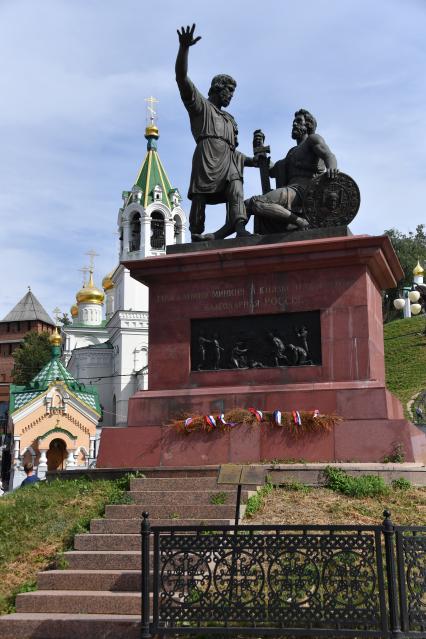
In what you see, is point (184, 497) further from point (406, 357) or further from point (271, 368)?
point (406, 357)

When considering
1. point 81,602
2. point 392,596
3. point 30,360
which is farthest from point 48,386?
point 392,596

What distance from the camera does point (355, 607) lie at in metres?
5.95

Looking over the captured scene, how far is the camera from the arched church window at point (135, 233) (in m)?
68.8

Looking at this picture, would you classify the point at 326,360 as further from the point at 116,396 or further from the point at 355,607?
the point at 116,396

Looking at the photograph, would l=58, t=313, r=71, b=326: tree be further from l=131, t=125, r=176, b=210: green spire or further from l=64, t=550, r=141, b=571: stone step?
l=64, t=550, r=141, b=571: stone step

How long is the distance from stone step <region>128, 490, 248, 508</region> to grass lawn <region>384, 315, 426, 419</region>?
24535mm

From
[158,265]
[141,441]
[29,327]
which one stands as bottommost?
[141,441]

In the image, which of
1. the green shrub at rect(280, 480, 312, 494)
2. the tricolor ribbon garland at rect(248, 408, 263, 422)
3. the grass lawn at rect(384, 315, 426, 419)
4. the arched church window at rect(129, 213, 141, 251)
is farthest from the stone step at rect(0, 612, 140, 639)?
the arched church window at rect(129, 213, 141, 251)

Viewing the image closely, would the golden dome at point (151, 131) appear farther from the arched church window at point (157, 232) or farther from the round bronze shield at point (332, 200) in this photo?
the round bronze shield at point (332, 200)

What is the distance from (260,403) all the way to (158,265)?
258 cm

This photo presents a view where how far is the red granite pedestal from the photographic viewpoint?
10523 mm

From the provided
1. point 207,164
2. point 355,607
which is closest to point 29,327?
point 207,164

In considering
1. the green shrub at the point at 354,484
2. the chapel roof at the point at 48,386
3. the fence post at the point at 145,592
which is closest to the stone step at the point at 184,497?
the green shrub at the point at 354,484

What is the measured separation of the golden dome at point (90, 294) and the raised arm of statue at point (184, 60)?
6538cm
